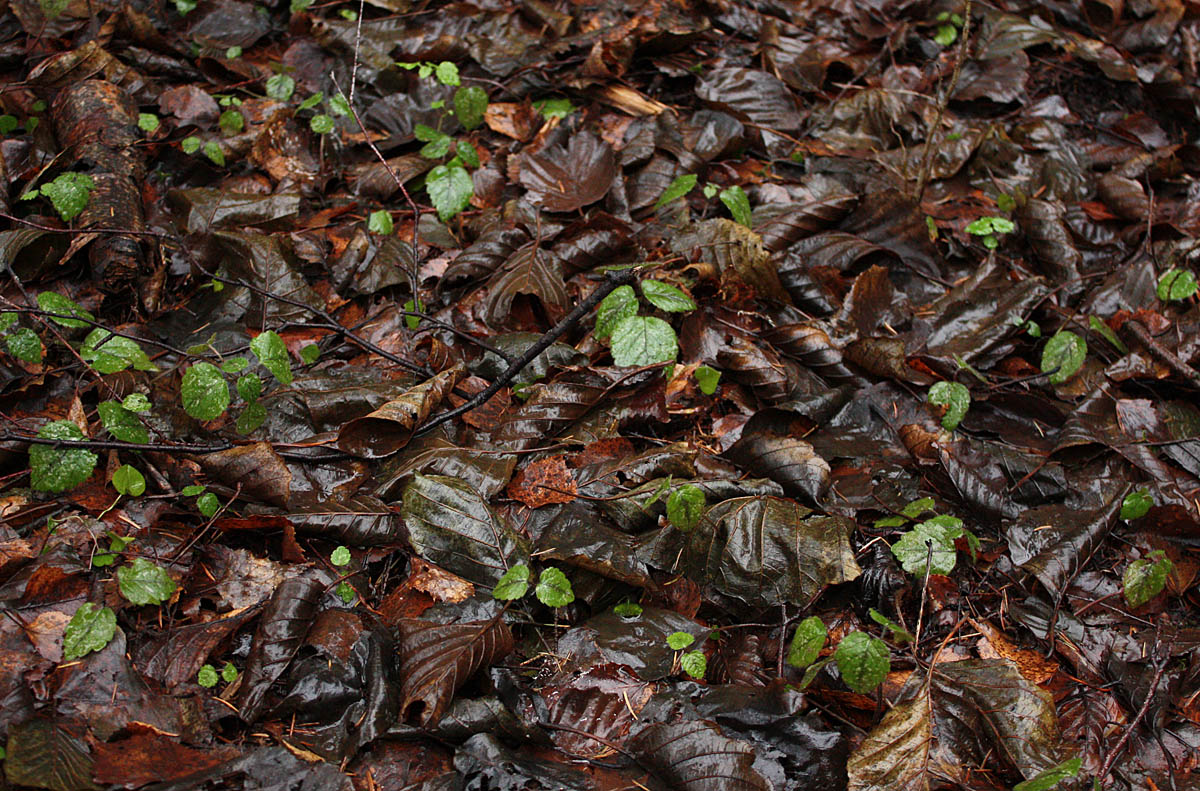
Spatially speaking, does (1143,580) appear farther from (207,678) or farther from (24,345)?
(24,345)

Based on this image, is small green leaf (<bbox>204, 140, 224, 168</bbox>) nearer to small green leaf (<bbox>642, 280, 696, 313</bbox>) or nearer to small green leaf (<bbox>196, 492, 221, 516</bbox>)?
small green leaf (<bbox>196, 492, 221, 516</bbox>)

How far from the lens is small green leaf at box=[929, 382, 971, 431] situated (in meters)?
2.53

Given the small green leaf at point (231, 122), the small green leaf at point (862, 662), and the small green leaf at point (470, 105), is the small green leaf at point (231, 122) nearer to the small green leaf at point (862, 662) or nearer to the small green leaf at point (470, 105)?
the small green leaf at point (470, 105)

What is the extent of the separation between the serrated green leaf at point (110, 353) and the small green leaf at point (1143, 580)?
9.12 feet

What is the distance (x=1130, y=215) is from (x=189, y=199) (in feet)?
12.7

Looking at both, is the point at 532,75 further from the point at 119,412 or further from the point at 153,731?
the point at 153,731

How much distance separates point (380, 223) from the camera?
2969 mm

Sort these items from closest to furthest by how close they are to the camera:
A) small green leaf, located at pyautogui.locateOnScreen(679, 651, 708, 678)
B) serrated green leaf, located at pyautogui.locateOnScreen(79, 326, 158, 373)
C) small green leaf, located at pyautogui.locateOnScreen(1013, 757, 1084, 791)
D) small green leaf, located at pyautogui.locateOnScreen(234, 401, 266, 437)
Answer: small green leaf, located at pyautogui.locateOnScreen(1013, 757, 1084, 791) < small green leaf, located at pyautogui.locateOnScreen(679, 651, 708, 678) < serrated green leaf, located at pyautogui.locateOnScreen(79, 326, 158, 373) < small green leaf, located at pyautogui.locateOnScreen(234, 401, 266, 437)

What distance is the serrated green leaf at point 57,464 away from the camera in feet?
6.45

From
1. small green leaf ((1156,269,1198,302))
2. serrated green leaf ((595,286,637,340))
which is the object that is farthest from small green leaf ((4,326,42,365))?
small green leaf ((1156,269,1198,302))

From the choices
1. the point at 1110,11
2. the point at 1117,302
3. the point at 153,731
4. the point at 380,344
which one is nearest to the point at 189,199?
the point at 380,344

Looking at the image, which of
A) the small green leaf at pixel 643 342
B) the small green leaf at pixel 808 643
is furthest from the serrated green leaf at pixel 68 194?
the small green leaf at pixel 808 643

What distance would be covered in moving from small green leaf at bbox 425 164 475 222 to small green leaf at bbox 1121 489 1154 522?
A: 2.39m

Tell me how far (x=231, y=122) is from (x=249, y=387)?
1605 millimetres
